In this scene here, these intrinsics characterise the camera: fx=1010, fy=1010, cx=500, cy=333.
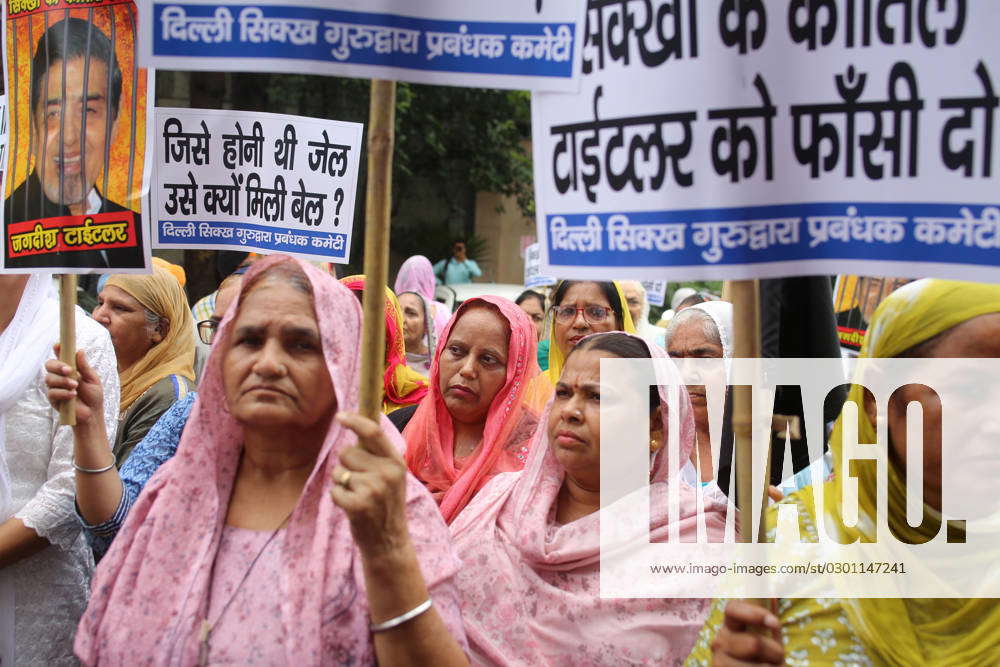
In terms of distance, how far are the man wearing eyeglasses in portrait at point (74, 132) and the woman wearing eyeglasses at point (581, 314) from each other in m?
2.26

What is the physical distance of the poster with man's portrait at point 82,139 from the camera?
279 cm

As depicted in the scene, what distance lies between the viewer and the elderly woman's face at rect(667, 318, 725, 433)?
145 inches

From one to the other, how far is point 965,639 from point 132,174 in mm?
2362

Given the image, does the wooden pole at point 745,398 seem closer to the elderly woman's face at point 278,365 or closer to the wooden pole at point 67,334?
the elderly woman's face at point 278,365

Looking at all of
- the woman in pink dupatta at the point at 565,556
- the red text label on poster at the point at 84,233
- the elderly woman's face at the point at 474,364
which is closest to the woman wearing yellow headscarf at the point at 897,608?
the woman in pink dupatta at the point at 565,556

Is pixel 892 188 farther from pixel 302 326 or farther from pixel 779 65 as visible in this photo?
pixel 302 326

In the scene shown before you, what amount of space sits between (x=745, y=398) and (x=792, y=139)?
523mm

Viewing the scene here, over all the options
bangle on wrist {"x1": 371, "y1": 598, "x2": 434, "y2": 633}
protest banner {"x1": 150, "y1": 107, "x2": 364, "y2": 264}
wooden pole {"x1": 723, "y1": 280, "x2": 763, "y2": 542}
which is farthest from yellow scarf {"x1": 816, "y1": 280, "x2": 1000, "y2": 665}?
protest banner {"x1": 150, "y1": 107, "x2": 364, "y2": 264}

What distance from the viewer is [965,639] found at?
197 centimetres

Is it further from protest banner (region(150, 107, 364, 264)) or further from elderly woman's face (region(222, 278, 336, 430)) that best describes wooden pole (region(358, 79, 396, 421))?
protest banner (region(150, 107, 364, 264))

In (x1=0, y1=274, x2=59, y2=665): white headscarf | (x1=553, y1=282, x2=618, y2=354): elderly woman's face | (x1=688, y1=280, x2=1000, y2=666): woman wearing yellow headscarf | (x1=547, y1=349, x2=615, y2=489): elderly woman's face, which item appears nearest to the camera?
(x1=688, y1=280, x2=1000, y2=666): woman wearing yellow headscarf

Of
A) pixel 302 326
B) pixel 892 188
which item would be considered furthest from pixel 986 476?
pixel 302 326

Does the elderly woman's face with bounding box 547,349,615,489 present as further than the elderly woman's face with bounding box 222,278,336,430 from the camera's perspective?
Yes

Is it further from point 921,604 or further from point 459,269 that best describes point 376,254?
point 459,269
